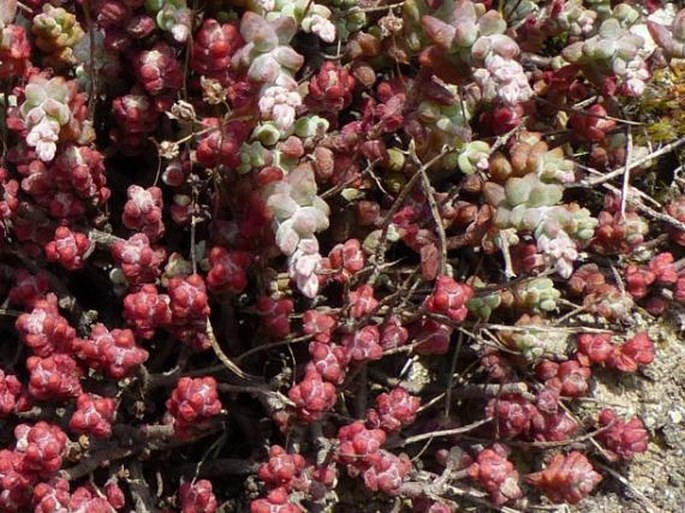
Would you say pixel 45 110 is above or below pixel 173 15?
below

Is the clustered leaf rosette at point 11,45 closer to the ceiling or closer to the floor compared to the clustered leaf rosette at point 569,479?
closer to the ceiling

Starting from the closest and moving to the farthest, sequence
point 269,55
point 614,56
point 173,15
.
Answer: point 269,55 < point 173,15 < point 614,56

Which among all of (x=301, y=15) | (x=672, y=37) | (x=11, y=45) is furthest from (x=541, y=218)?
(x=11, y=45)

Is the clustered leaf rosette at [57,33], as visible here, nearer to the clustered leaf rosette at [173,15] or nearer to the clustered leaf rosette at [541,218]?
the clustered leaf rosette at [173,15]

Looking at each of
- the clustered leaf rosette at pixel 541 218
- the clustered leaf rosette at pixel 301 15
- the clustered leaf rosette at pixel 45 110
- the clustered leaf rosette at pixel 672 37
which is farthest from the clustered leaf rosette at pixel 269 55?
the clustered leaf rosette at pixel 672 37

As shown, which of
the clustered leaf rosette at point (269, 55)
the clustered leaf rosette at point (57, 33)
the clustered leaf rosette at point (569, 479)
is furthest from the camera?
the clustered leaf rosette at point (569, 479)

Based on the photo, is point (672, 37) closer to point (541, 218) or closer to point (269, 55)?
point (541, 218)

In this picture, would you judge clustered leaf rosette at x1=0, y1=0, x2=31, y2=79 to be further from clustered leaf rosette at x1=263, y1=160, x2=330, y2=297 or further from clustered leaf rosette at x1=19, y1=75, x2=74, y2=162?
clustered leaf rosette at x1=263, y1=160, x2=330, y2=297

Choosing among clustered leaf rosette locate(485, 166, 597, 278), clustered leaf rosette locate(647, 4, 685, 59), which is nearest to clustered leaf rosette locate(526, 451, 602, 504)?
clustered leaf rosette locate(485, 166, 597, 278)

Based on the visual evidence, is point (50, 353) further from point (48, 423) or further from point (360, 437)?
point (360, 437)

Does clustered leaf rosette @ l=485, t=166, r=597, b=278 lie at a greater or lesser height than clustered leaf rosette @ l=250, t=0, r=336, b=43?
lesser
